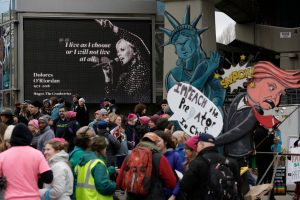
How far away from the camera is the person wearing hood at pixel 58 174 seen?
916 centimetres

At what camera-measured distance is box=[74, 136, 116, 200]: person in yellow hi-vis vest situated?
362 inches

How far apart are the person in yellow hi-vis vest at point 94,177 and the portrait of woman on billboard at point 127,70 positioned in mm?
16944

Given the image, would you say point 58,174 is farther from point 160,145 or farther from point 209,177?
point 209,177

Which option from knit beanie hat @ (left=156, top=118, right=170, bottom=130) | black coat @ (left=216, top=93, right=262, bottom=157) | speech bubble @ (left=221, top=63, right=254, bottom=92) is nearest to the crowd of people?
knit beanie hat @ (left=156, top=118, right=170, bottom=130)

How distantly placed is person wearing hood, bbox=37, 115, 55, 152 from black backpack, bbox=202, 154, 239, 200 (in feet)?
19.1

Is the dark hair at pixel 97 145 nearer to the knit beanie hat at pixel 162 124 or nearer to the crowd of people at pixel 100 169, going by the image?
the crowd of people at pixel 100 169

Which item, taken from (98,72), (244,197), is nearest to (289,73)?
(244,197)

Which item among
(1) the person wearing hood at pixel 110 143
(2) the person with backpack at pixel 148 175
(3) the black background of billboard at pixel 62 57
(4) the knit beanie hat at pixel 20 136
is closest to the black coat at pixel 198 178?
(2) the person with backpack at pixel 148 175

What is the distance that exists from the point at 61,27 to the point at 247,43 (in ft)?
44.4

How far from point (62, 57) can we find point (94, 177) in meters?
17.5

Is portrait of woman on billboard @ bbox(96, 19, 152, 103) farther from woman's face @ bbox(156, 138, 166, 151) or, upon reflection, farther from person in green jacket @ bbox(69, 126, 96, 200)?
woman's face @ bbox(156, 138, 166, 151)

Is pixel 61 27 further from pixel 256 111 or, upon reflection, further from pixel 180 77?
pixel 256 111

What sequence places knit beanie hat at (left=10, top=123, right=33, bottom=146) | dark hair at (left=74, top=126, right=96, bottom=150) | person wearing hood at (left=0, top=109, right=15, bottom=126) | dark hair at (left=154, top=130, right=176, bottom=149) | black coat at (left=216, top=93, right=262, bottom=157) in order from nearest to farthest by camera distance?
knit beanie hat at (left=10, top=123, right=33, bottom=146)
dark hair at (left=74, top=126, right=96, bottom=150)
dark hair at (left=154, top=130, right=176, bottom=149)
black coat at (left=216, top=93, right=262, bottom=157)
person wearing hood at (left=0, top=109, right=15, bottom=126)

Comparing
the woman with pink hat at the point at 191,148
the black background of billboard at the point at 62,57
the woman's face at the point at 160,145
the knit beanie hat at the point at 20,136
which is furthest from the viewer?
the black background of billboard at the point at 62,57
